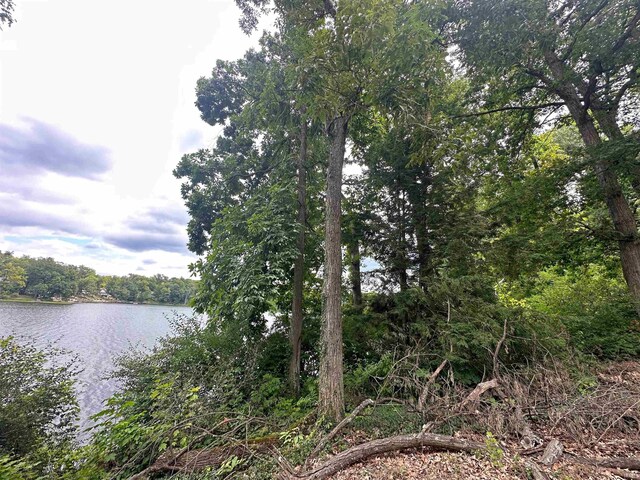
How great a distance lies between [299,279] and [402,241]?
3165 mm

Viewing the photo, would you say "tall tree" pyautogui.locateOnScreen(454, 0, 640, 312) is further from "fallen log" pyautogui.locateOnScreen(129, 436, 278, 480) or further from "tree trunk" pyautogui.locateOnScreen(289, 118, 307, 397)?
"fallen log" pyautogui.locateOnScreen(129, 436, 278, 480)

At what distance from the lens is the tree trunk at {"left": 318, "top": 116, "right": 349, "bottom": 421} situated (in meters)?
4.23

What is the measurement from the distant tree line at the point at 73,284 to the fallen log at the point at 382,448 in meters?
24.4

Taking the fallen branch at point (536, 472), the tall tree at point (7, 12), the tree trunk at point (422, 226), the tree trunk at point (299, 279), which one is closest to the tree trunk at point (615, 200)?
the tree trunk at point (422, 226)

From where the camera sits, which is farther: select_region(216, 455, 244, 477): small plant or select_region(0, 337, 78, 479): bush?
select_region(0, 337, 78, 479): bush

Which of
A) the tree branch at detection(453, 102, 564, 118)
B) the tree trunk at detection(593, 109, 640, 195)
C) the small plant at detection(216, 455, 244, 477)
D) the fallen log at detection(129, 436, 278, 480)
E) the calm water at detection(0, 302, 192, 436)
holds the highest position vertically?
the tree branch at detection(453, 102, 564, 118)

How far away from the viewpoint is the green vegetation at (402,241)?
12.4 feet

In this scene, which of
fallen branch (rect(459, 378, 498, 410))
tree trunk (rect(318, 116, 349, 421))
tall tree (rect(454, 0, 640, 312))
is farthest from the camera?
tall tree (rect(454, 0, 640, 312))

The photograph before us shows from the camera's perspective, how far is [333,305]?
4652mm

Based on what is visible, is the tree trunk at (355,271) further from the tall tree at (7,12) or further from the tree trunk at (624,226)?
the tall tree at (7,12)

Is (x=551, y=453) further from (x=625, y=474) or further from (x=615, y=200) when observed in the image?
(x=615, y=200)

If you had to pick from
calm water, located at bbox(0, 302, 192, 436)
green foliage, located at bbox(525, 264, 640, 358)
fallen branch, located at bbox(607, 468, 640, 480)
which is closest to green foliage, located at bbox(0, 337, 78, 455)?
calm water, located at bbox(0, 302, 192, 436)

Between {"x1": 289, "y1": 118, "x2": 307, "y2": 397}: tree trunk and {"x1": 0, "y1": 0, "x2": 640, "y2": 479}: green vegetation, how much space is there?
54 millimetres

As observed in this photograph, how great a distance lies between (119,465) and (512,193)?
942 cm
